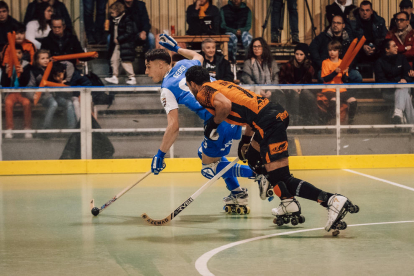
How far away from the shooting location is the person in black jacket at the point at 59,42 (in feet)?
34.7

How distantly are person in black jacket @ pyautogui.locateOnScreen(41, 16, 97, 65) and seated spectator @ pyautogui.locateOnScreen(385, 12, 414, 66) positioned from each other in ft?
19.4

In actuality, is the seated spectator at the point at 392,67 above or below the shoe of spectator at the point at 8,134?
above

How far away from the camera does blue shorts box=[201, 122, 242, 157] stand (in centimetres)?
554

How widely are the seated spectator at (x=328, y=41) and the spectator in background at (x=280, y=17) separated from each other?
117 centimetres

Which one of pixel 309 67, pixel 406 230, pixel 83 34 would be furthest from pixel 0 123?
pixel 406 230

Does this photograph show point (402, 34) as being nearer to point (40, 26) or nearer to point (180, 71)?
point (40, 26)

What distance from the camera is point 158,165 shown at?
17.6 ft

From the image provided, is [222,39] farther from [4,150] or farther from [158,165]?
[158,165]

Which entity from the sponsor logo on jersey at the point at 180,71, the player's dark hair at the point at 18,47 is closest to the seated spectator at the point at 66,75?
the player's dark hair at the point at 18,47

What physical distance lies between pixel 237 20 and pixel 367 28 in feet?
8.36

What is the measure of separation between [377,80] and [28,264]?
806 cm

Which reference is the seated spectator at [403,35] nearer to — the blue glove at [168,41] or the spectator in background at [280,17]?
the spectator in background at [280,17]

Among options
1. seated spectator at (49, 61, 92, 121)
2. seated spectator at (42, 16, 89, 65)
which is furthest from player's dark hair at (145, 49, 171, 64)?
seated spectator at (42, 16, 89, 65)

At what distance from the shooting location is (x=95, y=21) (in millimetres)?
11984
